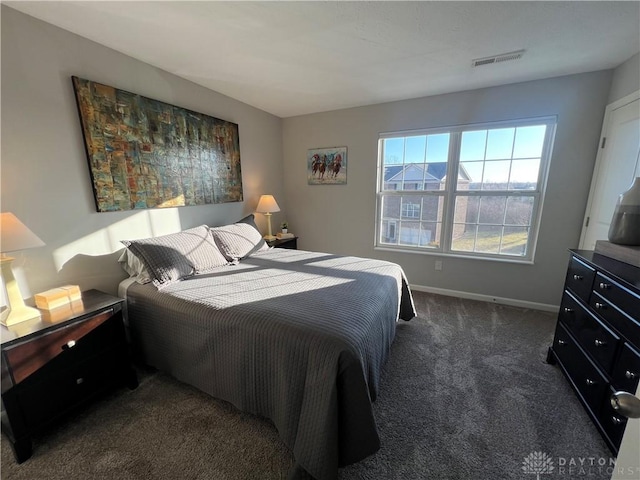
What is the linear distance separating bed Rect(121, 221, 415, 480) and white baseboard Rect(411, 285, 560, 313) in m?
1.46

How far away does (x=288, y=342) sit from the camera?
1286 millimetres

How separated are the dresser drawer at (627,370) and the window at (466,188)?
1.76 meters

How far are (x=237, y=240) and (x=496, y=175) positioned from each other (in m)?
2.86

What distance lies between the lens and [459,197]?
3.03 meters

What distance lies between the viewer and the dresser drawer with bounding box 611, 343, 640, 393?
1.18 metres

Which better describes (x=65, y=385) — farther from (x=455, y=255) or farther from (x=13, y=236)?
(x=455, y=255)

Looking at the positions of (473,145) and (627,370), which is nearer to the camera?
(627,370)

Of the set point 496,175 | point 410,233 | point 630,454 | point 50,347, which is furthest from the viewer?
point 410,233

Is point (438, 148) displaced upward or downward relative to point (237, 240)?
upward

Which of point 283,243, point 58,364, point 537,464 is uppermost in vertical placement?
point 283,243

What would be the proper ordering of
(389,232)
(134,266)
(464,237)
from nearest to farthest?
(134,266)
(464,237)
(389,232)

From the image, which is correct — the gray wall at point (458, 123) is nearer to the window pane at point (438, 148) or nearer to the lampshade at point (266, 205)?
the window pane at point (438, 148)

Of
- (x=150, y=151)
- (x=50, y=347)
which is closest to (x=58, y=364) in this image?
(x=50, y=347)

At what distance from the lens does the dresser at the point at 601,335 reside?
49.0 inches
